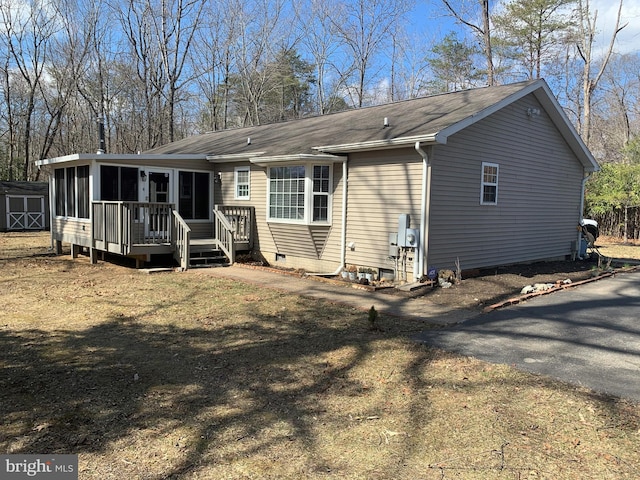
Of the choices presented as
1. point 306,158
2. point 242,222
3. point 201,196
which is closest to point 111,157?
point 201,196

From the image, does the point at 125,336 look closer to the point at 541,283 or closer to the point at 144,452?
the point at 144,452

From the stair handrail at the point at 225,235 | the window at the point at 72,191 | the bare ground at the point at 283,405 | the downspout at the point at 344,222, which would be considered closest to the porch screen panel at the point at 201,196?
the stair handrail at the point at 225,235

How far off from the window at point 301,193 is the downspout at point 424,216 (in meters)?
2.47

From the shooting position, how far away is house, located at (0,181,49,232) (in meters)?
25.9

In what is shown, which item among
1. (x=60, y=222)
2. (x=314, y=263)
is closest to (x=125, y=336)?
(x=314, y=263)

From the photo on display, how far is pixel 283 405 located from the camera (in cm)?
397

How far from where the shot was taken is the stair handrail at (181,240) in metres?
11.3

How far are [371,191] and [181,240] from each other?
4.83m

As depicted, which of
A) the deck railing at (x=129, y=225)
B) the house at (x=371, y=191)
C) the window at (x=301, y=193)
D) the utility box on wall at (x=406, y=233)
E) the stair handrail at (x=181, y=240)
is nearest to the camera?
the utility box on wall at (x=406, y=233)

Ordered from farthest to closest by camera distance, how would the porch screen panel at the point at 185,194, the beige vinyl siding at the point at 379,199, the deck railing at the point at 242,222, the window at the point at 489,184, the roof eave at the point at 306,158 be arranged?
the porch screen panel at the point at 185,194
the deck railing at the point at 242,222
the window at the point at 489,184
the roof eave at the point at 306,158
the beige vinyl siding at the point at 379,199

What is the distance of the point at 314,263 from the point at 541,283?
4965 millimetres

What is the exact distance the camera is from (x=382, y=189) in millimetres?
9953

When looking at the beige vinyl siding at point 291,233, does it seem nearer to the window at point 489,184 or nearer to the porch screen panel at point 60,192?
the window at point 489,184

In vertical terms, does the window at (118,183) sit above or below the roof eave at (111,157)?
below
